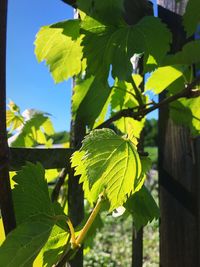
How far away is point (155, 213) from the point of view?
0.73 metres

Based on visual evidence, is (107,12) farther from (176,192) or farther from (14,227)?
(176,192)

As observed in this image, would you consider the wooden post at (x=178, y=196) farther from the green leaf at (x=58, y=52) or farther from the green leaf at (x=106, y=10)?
the green leaf at (x=106, y=10)

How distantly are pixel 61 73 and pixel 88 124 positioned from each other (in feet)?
0.44

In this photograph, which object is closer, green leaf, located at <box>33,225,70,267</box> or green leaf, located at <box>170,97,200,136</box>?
green leaf, located at <box>33,225,70,267</box>

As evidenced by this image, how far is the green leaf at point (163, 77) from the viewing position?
1.03 m

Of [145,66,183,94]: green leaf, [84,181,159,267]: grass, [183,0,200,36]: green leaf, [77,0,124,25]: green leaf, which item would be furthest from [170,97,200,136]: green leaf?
[84,181,159,267]: grass

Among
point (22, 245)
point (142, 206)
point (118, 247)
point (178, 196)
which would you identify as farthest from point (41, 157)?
point (118, 247)

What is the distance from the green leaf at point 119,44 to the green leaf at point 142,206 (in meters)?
0.19

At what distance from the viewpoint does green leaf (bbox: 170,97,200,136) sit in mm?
1059

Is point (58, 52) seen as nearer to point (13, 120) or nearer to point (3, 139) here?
point (13, 120)

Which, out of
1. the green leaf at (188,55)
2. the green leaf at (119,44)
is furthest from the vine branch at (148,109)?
the green leaf at (119,44)

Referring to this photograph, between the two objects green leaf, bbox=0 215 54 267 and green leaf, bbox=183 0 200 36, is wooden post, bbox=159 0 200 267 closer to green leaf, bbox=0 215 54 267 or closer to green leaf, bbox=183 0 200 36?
green leaf, bbox=183 0 200 36

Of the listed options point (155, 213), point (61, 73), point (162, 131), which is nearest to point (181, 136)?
point (162, 131)

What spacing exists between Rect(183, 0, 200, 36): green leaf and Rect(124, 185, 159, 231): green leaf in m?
0.31
